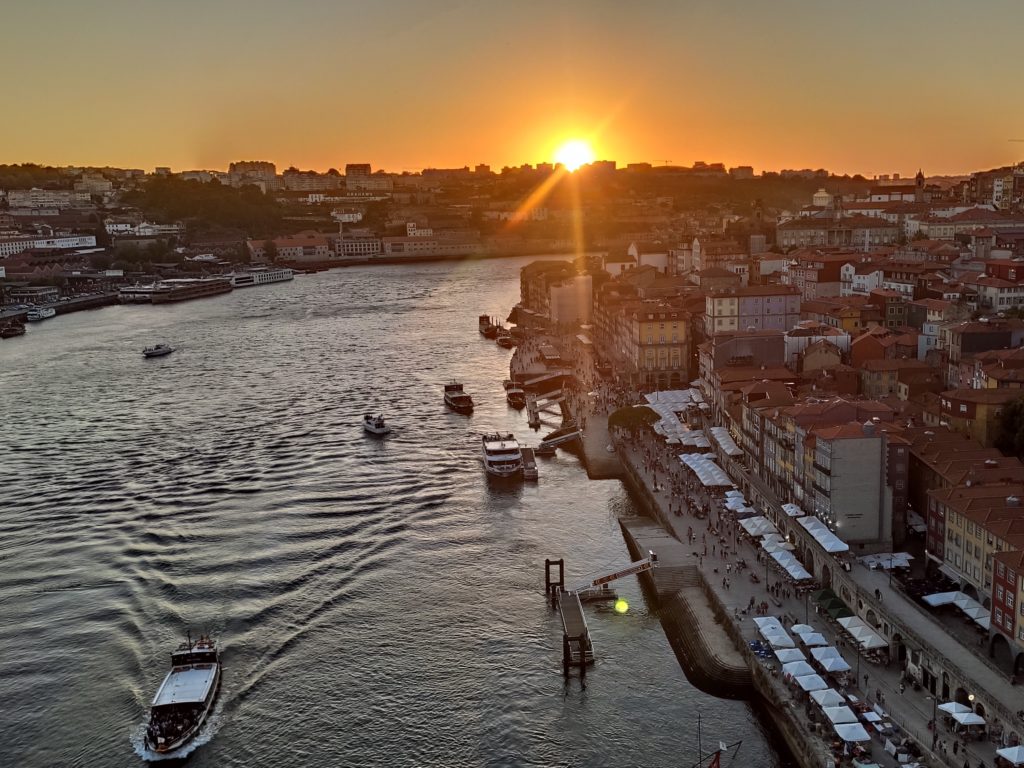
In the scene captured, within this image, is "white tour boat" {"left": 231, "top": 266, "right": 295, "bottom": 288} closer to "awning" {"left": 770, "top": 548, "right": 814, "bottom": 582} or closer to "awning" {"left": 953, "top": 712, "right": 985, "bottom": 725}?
"awning" {"left": 770, "top": 548, "right": 814, "bottom": 582}

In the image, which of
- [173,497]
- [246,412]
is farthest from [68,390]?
[173,497]

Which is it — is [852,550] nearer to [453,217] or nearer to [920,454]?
[920,454]

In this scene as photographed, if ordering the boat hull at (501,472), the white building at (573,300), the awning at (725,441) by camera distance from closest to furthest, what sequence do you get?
the awning at (725,441) → the boat hull at (501,472) → the white building at (573,300)

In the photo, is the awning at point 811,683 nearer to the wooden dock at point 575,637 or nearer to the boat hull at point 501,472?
the wooden dock at point 575,637

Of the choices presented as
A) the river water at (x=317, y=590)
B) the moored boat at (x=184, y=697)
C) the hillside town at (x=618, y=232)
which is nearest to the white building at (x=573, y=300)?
the hillside town at (x=618, y=232)

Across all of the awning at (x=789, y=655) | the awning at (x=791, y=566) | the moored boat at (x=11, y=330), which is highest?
the moored boat at (x=11, y=330)
